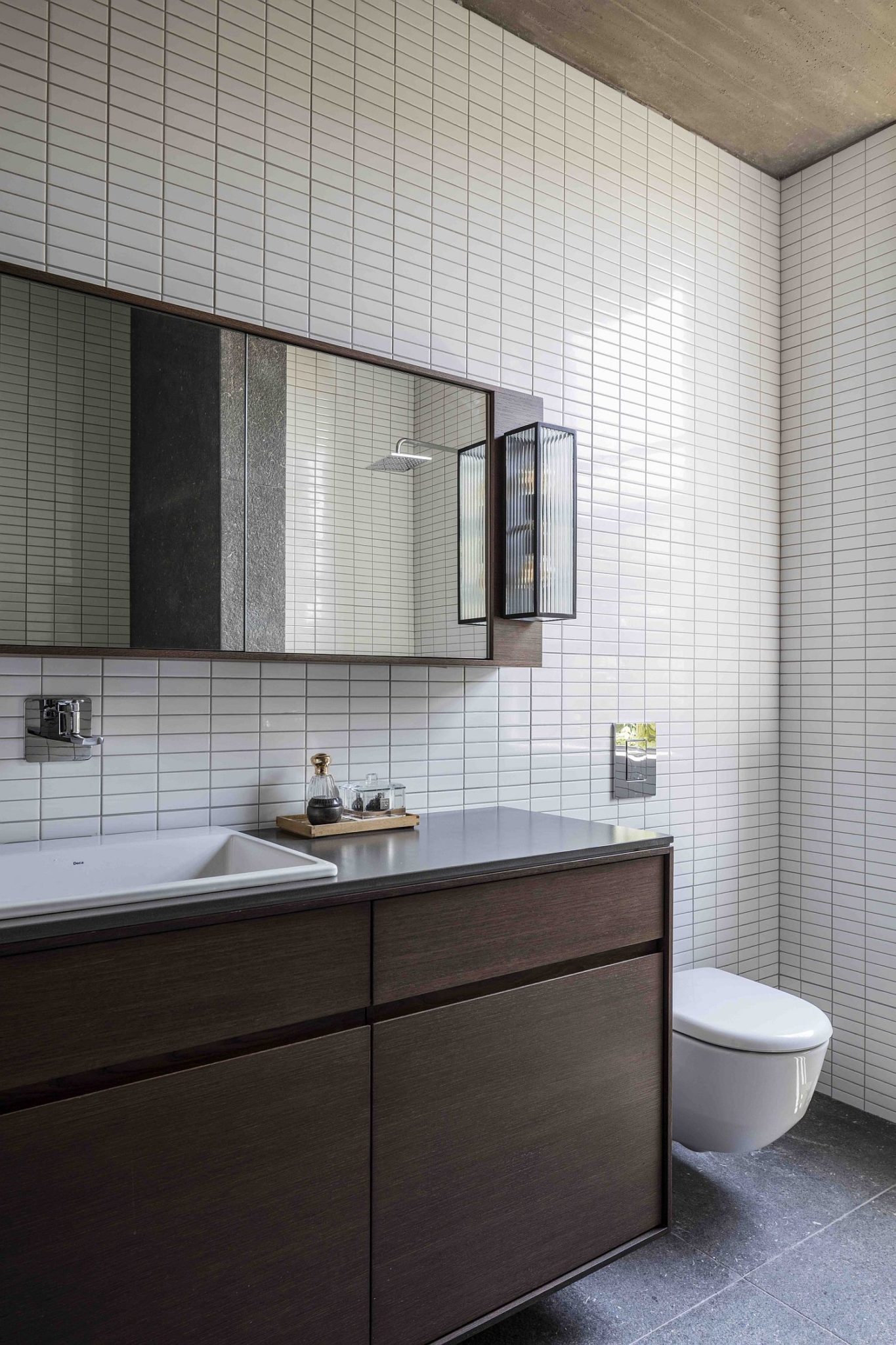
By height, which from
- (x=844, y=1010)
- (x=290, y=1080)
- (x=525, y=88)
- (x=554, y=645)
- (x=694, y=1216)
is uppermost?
(x=525, y=88)

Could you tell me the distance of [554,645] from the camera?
2279 mm

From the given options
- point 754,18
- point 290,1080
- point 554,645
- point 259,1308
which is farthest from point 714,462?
point 259,1308

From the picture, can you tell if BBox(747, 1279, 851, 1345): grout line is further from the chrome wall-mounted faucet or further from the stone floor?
the chrome wall-mounted faucet

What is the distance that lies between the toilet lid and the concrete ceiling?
230 cm

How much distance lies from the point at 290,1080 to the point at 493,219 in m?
1.98

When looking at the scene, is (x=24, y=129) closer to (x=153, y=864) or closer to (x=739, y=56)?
(x=153, y=864)

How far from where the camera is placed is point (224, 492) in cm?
164

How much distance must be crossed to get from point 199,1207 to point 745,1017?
132 centimetres

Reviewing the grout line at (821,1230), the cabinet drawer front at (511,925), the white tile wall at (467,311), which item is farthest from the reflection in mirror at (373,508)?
the grout line at (821,1230)

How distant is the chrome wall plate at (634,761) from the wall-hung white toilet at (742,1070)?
59cm

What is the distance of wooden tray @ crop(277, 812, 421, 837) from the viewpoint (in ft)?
5.59

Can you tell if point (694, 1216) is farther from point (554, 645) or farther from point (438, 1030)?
point (554, 645)

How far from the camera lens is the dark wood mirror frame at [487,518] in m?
1.48

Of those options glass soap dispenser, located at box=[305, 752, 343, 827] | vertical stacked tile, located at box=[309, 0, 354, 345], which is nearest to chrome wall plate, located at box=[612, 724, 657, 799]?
glass soap dispenser, located at box=[305, 752, 343, 827]
